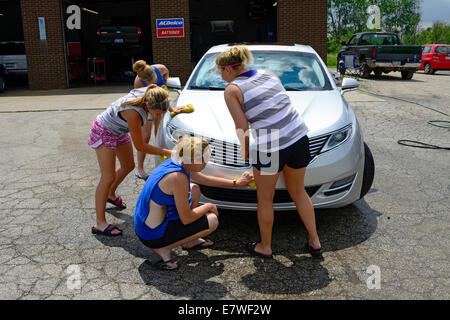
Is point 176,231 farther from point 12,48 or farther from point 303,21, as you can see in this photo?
point 12,48

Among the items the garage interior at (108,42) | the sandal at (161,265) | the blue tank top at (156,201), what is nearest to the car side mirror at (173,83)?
the blue tank top at (156,201)

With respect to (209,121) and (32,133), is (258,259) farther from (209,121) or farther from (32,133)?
(32,133)

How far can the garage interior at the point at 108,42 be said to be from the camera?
19.1 meters

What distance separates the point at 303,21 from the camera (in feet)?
52.5

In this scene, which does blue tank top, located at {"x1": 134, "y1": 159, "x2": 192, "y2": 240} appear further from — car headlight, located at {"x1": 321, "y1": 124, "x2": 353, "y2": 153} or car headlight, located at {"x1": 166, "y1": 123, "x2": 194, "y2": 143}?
car headlight, located at {"x1": 321, "y1": 124, "x2": 353, "y2": 153}

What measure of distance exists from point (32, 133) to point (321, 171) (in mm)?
6504

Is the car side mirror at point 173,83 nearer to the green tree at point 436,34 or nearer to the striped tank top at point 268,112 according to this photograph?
the striped tank top at point 268,112

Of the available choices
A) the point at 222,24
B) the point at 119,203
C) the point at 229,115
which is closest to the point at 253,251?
the point at 229,115

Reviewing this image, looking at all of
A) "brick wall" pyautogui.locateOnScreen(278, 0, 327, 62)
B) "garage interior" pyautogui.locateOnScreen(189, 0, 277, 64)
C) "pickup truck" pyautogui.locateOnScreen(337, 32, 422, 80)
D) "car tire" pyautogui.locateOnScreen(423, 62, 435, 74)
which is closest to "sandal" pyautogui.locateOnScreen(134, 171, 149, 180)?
"brick wall" pyautogui.locateOnScreen(278, 0, 327, 62)

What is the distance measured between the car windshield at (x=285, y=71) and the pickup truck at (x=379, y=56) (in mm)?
14126

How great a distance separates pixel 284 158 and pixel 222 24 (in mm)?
23557

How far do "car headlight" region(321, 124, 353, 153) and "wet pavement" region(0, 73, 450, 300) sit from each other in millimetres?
777

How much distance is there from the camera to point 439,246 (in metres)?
3.66
